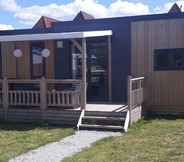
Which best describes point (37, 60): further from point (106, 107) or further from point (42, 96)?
point (106, 107)

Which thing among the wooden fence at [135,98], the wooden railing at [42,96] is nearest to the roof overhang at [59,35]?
the wooden railing at [42,96]

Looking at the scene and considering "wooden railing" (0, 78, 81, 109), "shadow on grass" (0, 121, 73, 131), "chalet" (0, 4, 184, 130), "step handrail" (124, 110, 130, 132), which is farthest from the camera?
"chalet" (0, 4, 184, 130)

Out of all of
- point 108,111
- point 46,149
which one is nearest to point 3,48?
point 108,111

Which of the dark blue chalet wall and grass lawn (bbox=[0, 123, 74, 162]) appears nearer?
grass lawn (bbox=[0, 123, 74, 162])

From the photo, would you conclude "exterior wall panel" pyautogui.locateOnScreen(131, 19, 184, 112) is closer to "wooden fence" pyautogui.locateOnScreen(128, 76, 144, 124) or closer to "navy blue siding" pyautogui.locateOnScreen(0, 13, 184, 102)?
"navy blue siding" pyautogui.locateOnScreen(0, 13, 184, 102)

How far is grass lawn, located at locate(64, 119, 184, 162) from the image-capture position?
712 centimetres

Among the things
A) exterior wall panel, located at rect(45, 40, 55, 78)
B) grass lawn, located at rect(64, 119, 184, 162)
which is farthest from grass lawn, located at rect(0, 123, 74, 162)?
exterior wall panel, located at rect(45, 40, 55, 78)

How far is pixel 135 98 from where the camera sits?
11.2m

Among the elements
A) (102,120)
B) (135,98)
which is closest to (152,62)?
(135,98)

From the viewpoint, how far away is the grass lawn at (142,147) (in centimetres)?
712

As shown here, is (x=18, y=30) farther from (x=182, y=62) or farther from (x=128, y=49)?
(x=182, y=62)

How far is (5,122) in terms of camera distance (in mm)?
11406

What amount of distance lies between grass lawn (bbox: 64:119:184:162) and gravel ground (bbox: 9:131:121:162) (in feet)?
0.88

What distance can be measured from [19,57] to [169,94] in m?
5.99
